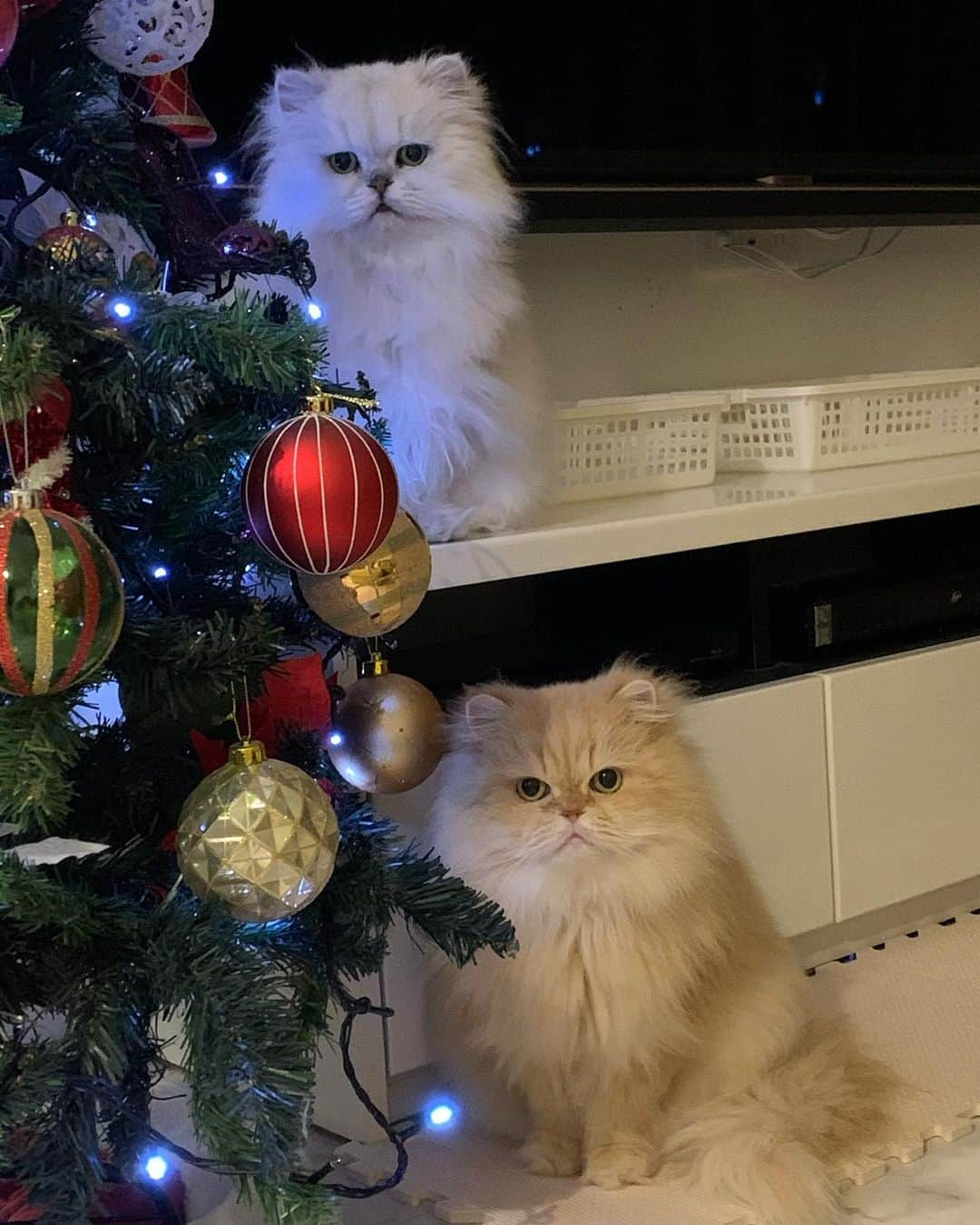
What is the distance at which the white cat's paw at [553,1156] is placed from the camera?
4.21ft

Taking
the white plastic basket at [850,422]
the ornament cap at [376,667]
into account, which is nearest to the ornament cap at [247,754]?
the ornament cap at [376,667]

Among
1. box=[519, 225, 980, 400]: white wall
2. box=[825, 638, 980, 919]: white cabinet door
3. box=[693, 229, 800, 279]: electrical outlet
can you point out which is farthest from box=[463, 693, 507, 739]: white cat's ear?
box=[693, 229, 800, 279]: electrical outlet

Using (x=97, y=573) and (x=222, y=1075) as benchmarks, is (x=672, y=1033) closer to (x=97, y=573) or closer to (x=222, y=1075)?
(x=222, y=1075)

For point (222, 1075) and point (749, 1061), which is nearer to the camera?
point (222, 1075)

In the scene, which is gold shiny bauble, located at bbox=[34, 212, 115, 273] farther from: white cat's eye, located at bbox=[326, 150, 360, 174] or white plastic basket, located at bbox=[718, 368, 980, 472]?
white plastic basket, located at bbox=[718, 368, 980, 472]

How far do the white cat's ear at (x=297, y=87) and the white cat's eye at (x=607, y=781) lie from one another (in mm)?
694

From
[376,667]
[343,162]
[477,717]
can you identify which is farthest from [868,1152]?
[343,162]

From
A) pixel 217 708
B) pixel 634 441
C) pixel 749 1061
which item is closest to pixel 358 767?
pixel 217 708

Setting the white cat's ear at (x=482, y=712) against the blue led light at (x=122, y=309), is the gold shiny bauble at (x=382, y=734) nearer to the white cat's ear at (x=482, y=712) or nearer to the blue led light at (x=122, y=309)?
the white cat's ear at (x=482, y=712)

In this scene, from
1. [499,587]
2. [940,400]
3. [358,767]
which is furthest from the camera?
[940,400]

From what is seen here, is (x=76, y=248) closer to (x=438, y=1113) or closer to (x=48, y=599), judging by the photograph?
(x=48, y=599)

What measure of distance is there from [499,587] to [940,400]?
79 centimetres

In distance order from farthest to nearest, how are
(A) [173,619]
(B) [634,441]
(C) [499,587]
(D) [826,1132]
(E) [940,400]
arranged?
(E) [940,400] → (B) [634,441] → (C) [499,587] → (D) [826,1132] → (A) [173,619]

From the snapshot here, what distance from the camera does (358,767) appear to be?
3.65 ft
